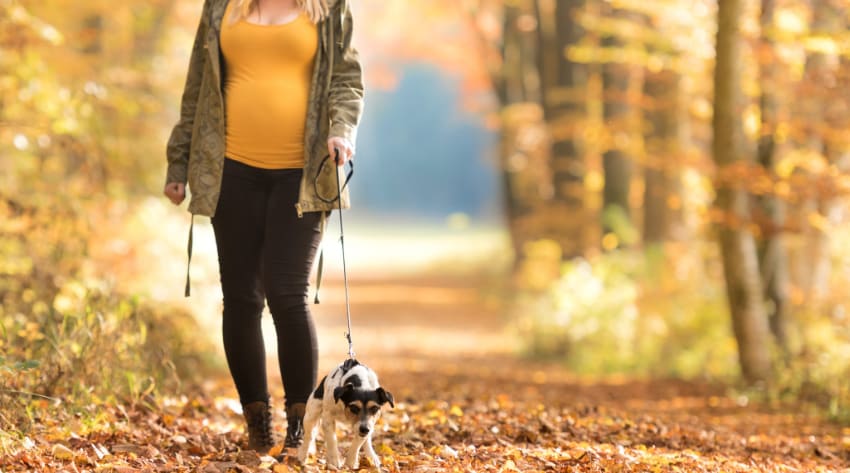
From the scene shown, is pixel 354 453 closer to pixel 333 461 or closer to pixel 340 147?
pixel 333 461

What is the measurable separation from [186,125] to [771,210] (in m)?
5.70

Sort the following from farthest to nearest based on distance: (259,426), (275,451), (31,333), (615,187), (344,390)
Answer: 1. (615,187)
2. (31,333)
3. (259,426)
4. (275,451)
5. (344,390)

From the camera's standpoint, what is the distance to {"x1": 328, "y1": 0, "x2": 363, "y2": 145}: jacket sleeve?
4.15 m

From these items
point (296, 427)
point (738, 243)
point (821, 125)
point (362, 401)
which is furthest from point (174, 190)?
point (821, 125)

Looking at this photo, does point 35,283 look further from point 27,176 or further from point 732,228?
Result: point 732,228

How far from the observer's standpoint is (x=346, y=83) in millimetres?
4250

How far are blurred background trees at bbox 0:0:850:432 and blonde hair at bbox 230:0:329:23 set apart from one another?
5.62ft

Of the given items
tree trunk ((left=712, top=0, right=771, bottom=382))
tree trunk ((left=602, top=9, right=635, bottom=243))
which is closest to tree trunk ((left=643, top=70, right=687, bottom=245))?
tree trunk ((left=602, top=9, right=635, bottom=243))

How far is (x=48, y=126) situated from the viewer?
6.46 m

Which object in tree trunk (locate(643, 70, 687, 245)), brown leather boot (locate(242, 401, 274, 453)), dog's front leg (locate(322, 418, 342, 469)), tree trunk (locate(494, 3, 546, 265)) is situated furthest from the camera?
tree trunk (locate(494, 3, 546, 265))

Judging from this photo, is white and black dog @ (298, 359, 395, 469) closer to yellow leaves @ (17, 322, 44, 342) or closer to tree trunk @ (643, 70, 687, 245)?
yellow leaves @ (17, 322, 44, 342)

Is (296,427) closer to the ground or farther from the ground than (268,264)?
A: closer to the ground

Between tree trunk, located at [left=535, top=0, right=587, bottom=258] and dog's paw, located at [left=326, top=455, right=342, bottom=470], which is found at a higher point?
tree trunk, located at [left=535, top=0, right=587, bottom=258]

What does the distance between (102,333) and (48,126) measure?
1.94 meters
